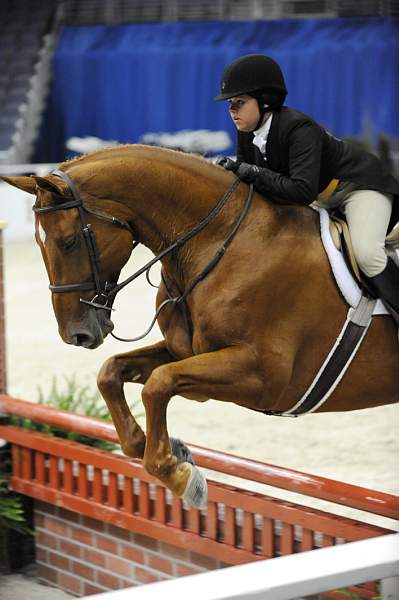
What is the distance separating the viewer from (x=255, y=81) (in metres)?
2.59

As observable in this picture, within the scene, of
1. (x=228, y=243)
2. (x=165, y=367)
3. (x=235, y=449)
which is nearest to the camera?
(x=165, y=367)

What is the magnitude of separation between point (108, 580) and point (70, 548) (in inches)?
9.6

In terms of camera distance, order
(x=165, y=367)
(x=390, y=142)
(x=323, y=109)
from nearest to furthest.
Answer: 1. (x=165, y=367)
2. (x=390, y=142)
3. (x=323, y=109)

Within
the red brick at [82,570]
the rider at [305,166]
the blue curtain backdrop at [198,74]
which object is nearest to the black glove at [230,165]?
the rider at [305,166]

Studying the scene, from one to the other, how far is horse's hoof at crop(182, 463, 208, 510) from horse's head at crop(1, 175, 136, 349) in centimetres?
45

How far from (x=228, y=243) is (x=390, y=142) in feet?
37.5

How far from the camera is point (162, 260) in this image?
8.84 ft

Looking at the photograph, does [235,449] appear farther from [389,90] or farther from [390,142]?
[389,90]

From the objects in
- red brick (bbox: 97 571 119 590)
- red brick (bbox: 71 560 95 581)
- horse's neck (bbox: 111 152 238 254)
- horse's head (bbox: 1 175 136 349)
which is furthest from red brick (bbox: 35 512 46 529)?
horse's neck (bbox: 111 152 238 254)

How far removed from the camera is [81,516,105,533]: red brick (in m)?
3.37

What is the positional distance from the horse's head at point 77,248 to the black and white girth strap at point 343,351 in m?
0.59

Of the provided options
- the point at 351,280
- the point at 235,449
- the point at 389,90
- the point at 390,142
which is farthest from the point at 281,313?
the point at 389,90

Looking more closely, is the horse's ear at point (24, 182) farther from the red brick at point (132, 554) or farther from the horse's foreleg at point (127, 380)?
the red brick at point (132, 554)

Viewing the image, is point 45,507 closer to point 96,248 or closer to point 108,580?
point 108,580
